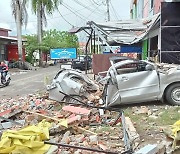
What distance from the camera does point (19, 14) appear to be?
37375mm

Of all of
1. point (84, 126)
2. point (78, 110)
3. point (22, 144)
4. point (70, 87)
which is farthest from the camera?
point (70, 87)

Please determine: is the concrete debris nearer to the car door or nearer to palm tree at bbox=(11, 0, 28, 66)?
the car door

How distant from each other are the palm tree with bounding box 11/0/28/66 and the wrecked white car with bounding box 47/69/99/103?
25.8 m

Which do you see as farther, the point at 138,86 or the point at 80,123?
the point at 138,86

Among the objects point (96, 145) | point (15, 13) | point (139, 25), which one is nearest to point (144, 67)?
point (96, 145)

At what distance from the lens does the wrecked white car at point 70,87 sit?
12.0 meters

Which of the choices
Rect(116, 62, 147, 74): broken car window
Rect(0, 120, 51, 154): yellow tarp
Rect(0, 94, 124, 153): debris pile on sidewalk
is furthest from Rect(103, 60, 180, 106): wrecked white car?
Rect(0, 120, 51, 154): yellow tarp

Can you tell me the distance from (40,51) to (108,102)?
113 ft

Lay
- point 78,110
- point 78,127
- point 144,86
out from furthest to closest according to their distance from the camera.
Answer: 1. point 144,86
2. point 78,110
3. point 78,127

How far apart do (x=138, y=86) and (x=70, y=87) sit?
2.53 metres

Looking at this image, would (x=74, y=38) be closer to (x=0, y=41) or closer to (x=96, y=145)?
(x=0, y=41)

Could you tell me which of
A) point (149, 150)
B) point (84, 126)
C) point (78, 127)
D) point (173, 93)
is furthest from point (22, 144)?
point (173, 93)

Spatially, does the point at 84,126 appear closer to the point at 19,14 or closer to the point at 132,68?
the point at 132,68

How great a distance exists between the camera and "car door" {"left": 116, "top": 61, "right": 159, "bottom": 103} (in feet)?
35.8
